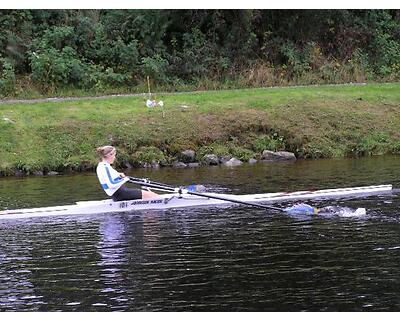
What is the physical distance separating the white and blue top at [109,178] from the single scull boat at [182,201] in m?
0.44

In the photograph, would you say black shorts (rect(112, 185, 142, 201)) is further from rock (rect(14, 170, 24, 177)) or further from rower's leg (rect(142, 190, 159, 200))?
rock (rect(14, 170, 24, 177))

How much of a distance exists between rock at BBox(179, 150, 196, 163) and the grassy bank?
27 cm

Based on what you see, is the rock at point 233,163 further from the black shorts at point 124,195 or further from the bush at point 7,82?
the bush at point 7,82

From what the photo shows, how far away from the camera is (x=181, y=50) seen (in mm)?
41156

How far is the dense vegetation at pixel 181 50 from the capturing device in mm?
37031

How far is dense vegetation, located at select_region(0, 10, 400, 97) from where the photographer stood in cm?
3703

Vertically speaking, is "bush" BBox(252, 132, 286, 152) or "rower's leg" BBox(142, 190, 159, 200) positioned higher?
"bush" BBox(252, 132, 286, 152)

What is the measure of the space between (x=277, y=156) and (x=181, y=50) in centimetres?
1391

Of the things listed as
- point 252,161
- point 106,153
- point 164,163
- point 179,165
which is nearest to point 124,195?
point 106,153

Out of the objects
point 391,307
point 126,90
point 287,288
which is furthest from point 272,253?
point 126,90

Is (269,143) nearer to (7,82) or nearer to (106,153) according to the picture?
(106,153)

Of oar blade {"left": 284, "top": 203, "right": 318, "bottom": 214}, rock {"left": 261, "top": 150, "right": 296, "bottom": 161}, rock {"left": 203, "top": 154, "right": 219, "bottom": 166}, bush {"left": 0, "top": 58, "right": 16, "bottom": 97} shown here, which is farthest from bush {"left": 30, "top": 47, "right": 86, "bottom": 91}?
oar blade {"left": 284, "top": 203, "right": 318, "bottom": 214}

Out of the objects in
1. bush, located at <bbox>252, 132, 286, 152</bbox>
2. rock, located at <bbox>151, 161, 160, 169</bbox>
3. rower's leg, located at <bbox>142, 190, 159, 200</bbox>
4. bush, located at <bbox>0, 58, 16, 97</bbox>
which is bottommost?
rock, located at <bbox>151, 161, 160, 169</bbox>

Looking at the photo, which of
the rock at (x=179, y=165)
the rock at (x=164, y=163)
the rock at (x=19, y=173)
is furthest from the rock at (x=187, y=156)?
the rock at (x=19, y=173)
